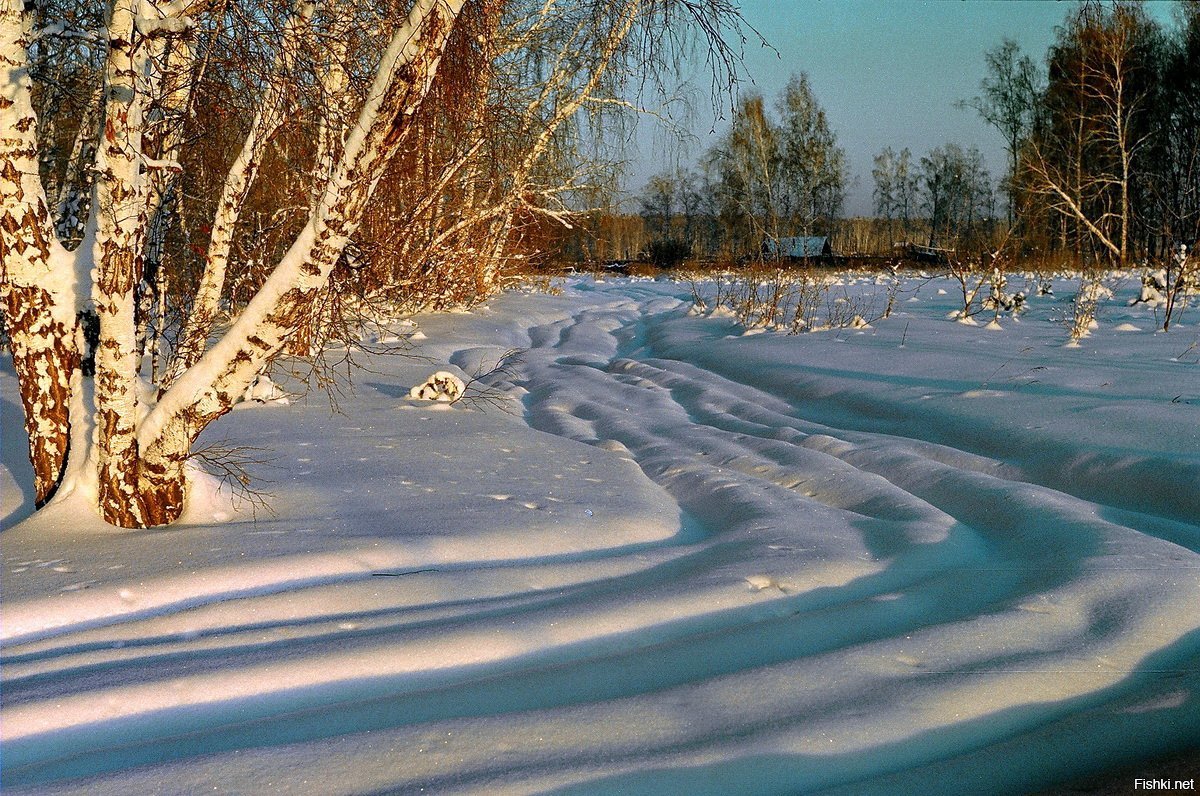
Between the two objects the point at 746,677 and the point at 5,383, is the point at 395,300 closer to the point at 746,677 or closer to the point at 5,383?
the point at 5,383

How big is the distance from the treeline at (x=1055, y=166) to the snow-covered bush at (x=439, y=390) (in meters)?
5.81

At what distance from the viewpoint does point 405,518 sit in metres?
3.28

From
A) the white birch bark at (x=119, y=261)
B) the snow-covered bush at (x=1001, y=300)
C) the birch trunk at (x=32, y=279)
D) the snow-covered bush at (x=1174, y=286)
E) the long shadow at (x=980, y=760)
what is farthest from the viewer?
the snow-covered bush at (x=1001, y=300)

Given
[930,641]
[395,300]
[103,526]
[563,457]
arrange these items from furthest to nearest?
1. [395,300]
2. [563,457]
3. [103,526]
4. [930,641]

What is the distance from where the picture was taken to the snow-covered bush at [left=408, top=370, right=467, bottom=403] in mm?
5656

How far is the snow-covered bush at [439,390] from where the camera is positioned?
18.6 ft

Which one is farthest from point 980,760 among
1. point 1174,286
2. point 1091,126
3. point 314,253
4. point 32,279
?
point 1091,126

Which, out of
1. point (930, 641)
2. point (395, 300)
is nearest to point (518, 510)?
point (930, 641)

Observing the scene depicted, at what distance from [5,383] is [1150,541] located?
579 centimetres

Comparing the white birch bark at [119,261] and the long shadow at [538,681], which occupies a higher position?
the white birch bark at [119,261]

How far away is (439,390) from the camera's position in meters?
5.68

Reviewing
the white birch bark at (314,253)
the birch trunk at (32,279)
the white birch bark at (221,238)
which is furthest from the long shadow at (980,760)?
the white birch bark at (221,238)

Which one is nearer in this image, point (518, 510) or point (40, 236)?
point (40, 236)

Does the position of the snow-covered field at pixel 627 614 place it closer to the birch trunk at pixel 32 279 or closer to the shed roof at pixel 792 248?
the birch trunk at pixel 32 279
